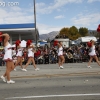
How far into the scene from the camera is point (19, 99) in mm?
7027

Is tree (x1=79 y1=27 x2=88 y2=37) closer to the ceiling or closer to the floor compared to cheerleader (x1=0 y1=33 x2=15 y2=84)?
closer to the ceiling

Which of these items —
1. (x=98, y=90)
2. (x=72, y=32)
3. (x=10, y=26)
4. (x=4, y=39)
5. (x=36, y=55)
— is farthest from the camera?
(x=72, y=32)

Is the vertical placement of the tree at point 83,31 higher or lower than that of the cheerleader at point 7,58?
higher

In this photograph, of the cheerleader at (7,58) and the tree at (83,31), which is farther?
the tree at (83,31)

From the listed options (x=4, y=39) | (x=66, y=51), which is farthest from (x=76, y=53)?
(x=4, y=39)

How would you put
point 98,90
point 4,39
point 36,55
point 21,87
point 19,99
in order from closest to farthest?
point 19,99 → point 98,90 → point 21,87 → point 4,39 → point 36,55

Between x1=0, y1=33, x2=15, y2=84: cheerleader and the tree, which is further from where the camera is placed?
the tree

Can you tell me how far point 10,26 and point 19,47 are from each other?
61.3ft

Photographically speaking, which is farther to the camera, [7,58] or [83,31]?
[83,31]

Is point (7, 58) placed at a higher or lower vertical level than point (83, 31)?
lower

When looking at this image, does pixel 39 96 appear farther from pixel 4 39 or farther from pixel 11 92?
pixel 4 39

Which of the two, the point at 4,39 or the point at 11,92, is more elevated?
the point at 4,39

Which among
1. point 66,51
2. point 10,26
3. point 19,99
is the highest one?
point 10,26

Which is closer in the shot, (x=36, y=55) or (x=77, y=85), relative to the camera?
(x=77, y=85)
